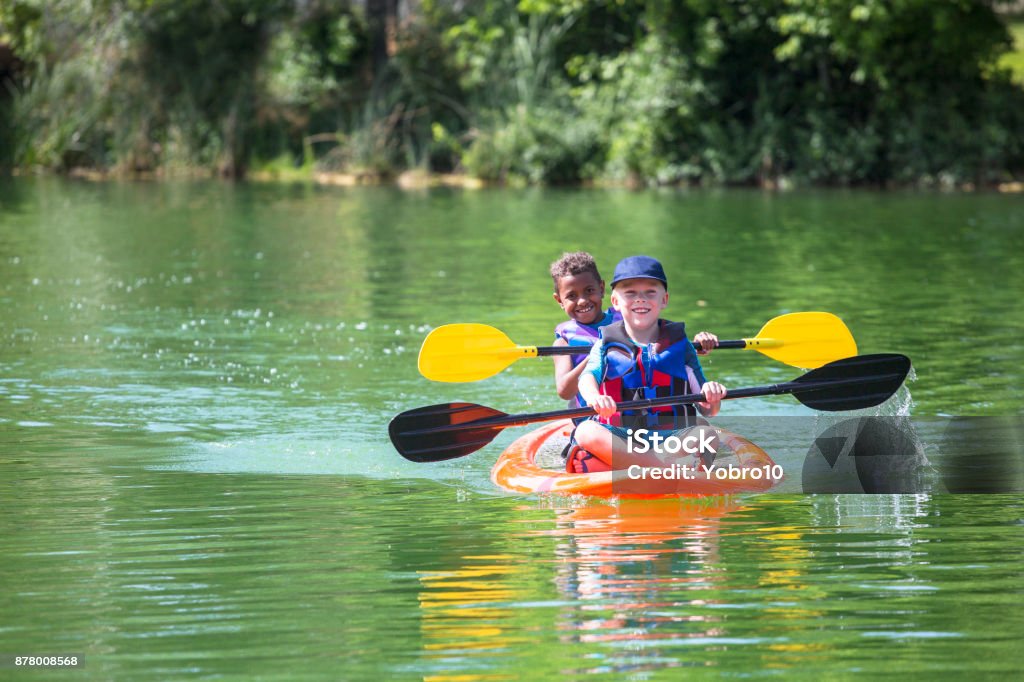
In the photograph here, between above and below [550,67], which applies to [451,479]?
below

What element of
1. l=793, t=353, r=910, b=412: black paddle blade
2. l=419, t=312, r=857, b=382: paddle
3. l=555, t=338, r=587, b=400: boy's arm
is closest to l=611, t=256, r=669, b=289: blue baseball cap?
l=555, t=338, r=587, b=400: boy's arm

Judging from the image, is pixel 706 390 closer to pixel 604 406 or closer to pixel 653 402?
pixel 653 402

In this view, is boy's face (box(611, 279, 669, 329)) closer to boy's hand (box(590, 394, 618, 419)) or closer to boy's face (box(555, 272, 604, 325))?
boy's hand (box(590, 394, 618, 419))

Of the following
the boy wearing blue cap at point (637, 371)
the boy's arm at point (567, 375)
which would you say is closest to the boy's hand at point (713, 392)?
the boy wearing blue cap at point (637, 371)

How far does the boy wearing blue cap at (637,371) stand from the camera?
718 cm

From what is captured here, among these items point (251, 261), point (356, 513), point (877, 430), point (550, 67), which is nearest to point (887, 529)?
point (877, 430)

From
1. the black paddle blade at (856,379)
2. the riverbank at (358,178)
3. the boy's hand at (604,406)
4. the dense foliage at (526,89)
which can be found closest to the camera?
the boy's hand at (604,406)

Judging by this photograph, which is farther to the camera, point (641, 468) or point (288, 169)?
point (288, 169)

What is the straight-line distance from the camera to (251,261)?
18125 mm

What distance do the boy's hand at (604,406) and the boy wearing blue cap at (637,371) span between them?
0.13m

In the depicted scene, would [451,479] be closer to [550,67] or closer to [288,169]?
[550,67]

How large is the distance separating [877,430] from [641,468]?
1437mm

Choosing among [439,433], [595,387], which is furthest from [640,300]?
[439,433]

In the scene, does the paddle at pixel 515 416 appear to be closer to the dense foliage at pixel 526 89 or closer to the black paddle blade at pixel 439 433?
the black paddle blade at pixel 439 433
